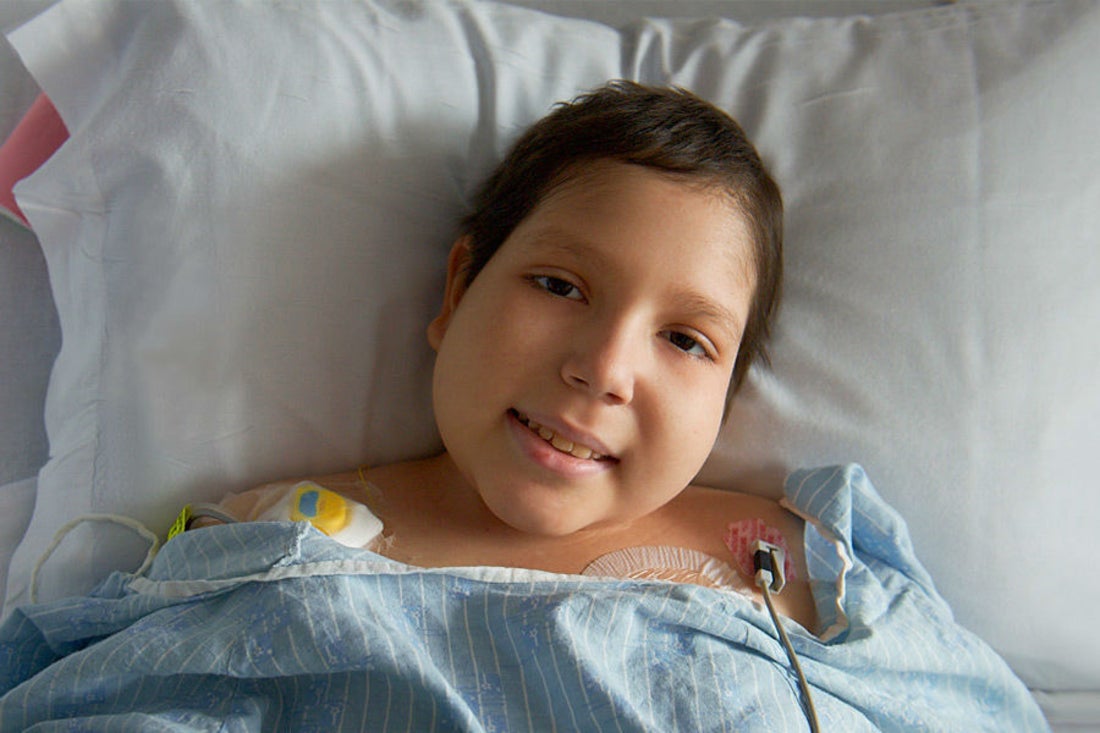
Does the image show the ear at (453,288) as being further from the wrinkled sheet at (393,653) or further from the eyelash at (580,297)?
the wrinkled sheet at (393,653)

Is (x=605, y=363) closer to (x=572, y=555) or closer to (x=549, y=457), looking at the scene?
(x=549, y=457)

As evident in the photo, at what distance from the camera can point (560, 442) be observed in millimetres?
970

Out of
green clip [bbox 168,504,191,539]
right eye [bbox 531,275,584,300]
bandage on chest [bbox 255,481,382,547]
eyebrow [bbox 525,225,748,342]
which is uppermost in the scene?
eyebrow [bbox 525,225,748,342]

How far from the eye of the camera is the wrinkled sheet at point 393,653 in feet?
2.78

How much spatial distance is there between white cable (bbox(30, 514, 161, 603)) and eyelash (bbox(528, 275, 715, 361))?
507 mm

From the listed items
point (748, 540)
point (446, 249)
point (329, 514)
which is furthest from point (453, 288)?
point (748, 540)

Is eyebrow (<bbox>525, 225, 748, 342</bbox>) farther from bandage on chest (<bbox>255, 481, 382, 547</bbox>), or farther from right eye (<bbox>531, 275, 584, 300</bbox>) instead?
bandage on chest (<bbox>255, 481, 382, 547</bbox>)

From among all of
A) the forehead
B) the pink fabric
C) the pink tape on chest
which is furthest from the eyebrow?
the pink fabric

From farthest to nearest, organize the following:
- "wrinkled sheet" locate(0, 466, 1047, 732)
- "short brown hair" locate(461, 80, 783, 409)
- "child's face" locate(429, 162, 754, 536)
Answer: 1. "short brown hair" locate(461, 80, 783, 409)
2. "child's face" locate(429, 162, 754, 536)
3. "wrinkled sheet" locate(0, 466, 1047, 732)

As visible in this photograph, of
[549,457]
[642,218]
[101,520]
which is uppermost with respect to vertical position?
[642,218]

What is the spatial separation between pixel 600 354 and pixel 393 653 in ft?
1.11

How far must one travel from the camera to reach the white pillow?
108cm

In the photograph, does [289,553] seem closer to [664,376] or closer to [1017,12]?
[664,376]

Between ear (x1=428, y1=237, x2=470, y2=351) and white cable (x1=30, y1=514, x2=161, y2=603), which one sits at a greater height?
ear (x1=428, y1=237, x2=470, y2=351)
